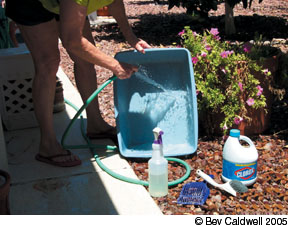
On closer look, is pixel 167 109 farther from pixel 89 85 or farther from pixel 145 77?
pixel 89 85

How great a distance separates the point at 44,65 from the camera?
2.55m

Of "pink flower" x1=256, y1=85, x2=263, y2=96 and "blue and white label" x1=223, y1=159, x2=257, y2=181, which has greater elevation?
"pink flower" x1=256, y1=85, x2=263, y2=96

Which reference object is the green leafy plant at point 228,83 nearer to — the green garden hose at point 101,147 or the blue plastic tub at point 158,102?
the blue plastic tub at point 158,102

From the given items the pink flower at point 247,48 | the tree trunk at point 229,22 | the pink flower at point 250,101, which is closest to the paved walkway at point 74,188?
the pink flower at point 250,101

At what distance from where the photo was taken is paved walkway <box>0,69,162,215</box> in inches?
88.8

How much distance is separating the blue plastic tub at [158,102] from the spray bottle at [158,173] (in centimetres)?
49

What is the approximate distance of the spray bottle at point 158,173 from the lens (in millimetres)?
2314

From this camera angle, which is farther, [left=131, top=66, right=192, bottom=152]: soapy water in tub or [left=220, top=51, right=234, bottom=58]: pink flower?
[left=131, top=66, right=192, bottom=152]: soapy water in tub

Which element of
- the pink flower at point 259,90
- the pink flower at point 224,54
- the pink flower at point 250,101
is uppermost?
the pink flower at point 224,54

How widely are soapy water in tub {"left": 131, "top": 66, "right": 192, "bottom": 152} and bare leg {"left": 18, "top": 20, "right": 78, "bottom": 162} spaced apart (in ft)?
2.10

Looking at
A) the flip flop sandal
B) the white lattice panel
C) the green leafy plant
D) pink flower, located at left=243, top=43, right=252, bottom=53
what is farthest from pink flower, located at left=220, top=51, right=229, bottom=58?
the white lattice panel

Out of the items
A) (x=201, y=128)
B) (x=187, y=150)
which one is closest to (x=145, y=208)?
(x=187, y=150)

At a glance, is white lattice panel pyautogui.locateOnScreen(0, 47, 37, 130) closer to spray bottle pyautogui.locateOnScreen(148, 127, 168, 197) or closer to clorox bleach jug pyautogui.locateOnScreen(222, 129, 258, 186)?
spray bottle pyautogui.locateOnScreen(148, 127, 168, 197)

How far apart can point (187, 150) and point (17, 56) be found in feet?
5.02
